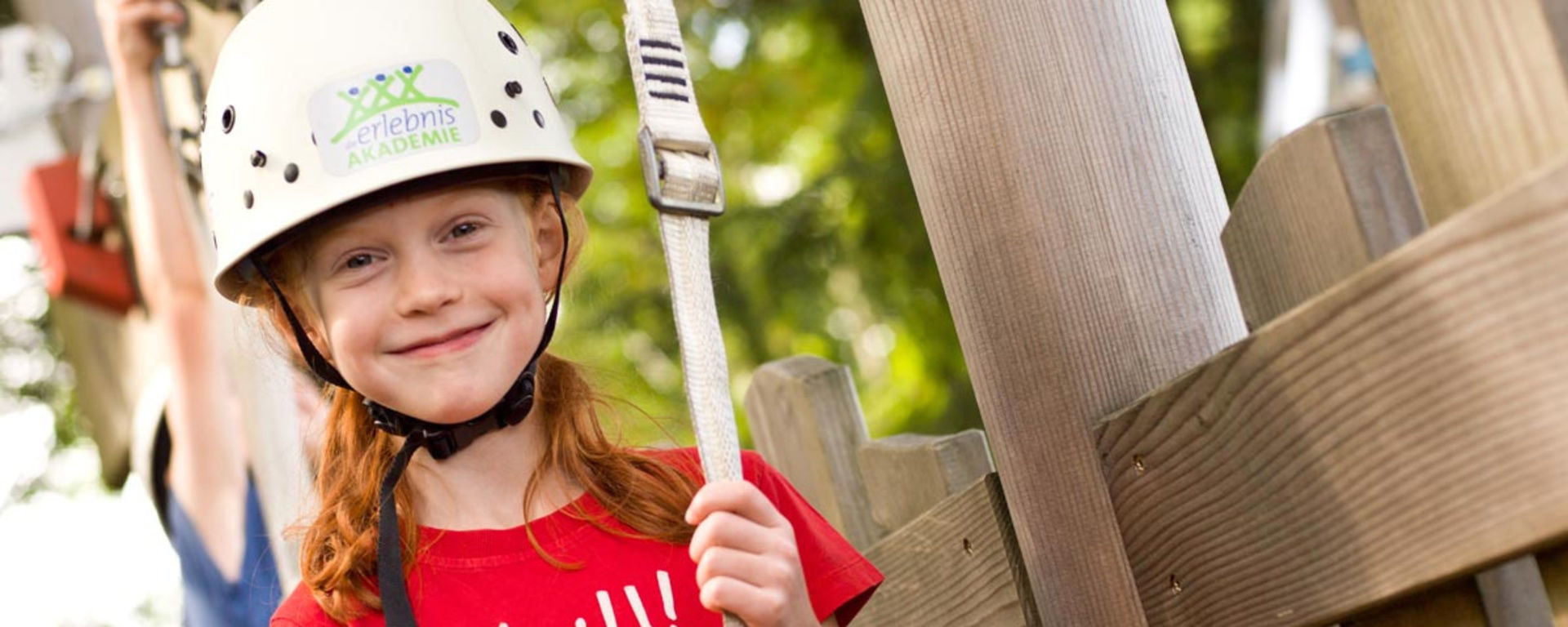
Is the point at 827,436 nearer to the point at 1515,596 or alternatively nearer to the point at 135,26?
the point at 1515,596

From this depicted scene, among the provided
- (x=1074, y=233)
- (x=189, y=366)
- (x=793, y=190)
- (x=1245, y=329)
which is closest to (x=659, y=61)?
(x=1074, y=233)

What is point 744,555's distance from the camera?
7.01ft

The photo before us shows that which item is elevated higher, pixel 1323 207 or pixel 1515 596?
pixel 1323 207

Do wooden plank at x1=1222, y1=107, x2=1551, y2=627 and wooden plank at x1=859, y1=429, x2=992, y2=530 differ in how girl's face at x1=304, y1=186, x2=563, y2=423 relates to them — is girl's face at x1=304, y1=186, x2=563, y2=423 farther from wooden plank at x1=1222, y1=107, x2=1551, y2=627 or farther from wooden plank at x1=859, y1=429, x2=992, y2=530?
wooden plank at x1=1222, y1=107, x2=1551, y2=627

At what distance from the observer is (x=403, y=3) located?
2732 mm

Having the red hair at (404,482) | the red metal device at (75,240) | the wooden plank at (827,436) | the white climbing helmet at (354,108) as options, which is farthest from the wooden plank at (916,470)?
the red metal device at (75,240)

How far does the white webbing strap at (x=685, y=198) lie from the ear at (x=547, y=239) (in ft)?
2.33

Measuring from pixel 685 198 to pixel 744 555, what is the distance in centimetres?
42

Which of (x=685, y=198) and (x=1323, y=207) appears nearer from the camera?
(x=1323, y=207)

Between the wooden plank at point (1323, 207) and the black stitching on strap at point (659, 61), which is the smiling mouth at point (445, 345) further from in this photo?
the wooden plank at point (1323, 207)

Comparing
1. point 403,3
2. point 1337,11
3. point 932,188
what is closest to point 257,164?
point 403,3

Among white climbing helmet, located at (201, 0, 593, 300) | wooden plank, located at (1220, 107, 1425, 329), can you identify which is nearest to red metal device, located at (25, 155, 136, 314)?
white climbing helmet, located at (201, 0, 593, 300)

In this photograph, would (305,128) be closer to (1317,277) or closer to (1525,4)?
(1317,277)

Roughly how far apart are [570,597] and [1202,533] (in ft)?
3.12
